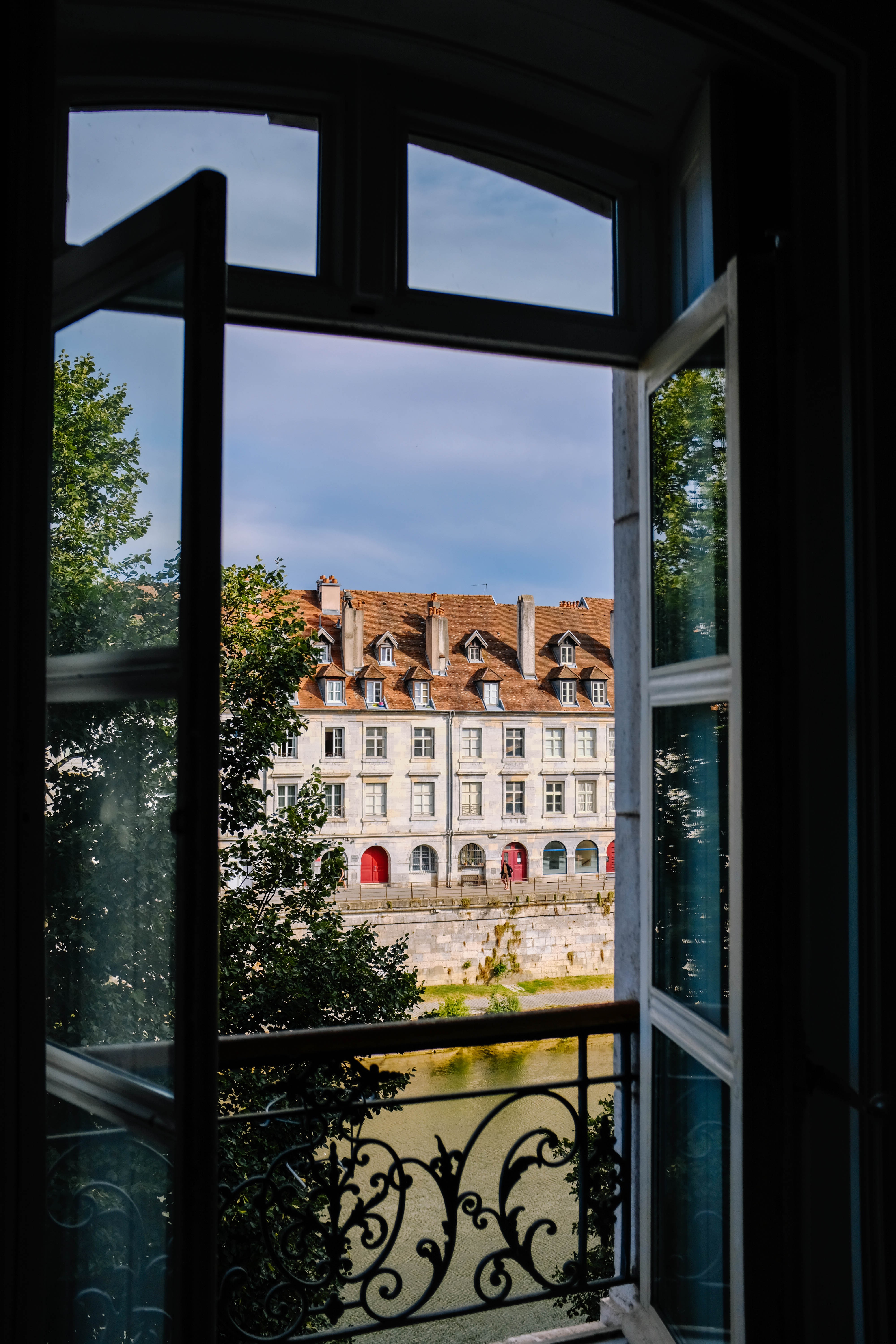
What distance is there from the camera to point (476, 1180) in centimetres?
1702

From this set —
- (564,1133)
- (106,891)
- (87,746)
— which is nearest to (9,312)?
(87,746)

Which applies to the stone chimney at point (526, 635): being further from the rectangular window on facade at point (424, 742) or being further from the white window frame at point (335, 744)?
the white window frame at point (335, 744)

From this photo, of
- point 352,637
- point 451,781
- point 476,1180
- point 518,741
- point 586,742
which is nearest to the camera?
point 476,1180


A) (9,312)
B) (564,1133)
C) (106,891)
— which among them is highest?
(9,312)

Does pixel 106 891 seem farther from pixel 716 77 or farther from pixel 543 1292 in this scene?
pixel 716 77

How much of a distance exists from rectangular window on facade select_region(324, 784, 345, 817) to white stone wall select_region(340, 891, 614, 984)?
232cm

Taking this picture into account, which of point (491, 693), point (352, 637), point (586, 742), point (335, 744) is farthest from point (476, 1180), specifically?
point (352, 637)

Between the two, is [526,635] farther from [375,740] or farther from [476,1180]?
[476,1180]

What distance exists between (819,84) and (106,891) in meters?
1.55

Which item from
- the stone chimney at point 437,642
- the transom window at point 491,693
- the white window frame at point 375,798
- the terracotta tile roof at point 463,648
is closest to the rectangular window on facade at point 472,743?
the terracotta tile roof at point 463,648

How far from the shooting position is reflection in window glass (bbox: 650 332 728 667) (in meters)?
1.48

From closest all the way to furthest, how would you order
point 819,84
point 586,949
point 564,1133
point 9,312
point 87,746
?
point 9,312
point 87,746
point 819,84
point 564,1133
point 586,949

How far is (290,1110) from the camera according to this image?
64.6 inches

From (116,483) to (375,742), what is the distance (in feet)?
64.0
